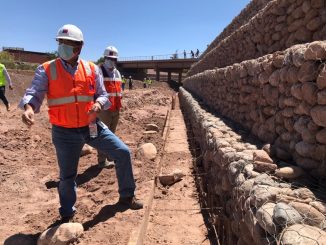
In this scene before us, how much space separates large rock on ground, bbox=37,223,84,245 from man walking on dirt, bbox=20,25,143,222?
0.42 meters

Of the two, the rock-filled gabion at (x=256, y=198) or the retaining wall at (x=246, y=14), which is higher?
the retaining wall at (x=246, y=14)

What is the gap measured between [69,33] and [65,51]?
212 mm

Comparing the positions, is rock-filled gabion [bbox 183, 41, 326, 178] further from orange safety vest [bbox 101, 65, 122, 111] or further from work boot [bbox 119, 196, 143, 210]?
orange safety vest [bbox 101, 65, 122, 111]

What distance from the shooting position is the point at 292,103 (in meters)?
3.64

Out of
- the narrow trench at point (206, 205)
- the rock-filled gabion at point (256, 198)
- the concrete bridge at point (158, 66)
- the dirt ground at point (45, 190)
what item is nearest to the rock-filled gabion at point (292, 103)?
the rock-filled gabion at point (256, 198)

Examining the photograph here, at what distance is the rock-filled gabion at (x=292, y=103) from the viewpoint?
10.2 feet

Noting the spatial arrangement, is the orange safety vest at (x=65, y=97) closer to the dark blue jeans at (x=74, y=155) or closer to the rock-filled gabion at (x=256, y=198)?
the dark blue jeans at (x=74, y=155)

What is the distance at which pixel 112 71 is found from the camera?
689cm

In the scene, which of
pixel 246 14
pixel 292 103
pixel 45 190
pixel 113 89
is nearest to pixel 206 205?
pixel 292 103

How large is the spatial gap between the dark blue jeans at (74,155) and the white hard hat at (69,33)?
1.04 m

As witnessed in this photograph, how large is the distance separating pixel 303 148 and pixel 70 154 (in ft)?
8.39

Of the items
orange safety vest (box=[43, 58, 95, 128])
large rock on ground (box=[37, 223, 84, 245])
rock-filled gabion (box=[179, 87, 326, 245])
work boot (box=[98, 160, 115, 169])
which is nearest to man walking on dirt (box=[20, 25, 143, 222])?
orange safety vest (box=[43, 58, 95, 128])

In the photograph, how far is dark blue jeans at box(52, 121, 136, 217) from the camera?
4.18 metres

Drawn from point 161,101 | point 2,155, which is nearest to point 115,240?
point 2,155
